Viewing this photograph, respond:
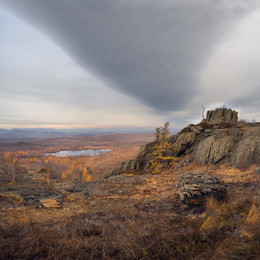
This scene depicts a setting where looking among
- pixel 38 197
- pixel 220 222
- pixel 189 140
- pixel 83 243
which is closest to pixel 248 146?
pixel 189 140

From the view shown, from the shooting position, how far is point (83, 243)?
10.5ft

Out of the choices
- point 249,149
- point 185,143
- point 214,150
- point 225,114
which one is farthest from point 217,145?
point 225,114

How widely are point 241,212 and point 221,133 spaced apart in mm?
19509

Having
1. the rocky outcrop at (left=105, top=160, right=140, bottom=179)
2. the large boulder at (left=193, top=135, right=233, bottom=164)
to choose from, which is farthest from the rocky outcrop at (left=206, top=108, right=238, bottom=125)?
the rocky outcrop at (left=105, top=160, right=140, bottom=179)

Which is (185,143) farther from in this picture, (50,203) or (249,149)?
(50,203)

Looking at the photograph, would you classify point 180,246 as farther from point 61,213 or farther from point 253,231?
point 61,213

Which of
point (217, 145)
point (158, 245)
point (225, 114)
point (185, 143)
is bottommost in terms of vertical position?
point (158, 245)

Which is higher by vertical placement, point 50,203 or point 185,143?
point 185,143

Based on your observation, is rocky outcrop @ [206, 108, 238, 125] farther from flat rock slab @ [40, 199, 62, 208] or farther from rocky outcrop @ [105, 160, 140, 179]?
flat rock slab @ [40, 199, 62, 208]

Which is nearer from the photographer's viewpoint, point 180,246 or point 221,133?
point 180,246

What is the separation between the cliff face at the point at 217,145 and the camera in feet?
52.1

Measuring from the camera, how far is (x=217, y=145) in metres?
19.0

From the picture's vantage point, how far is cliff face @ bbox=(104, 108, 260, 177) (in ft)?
52.1

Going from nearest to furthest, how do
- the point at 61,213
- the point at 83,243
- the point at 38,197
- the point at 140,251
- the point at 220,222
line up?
1. the point at 140,251
2. the point at 83,243
3. the point at 220,222
4. the point at 61,213
5. the point at 38,197
